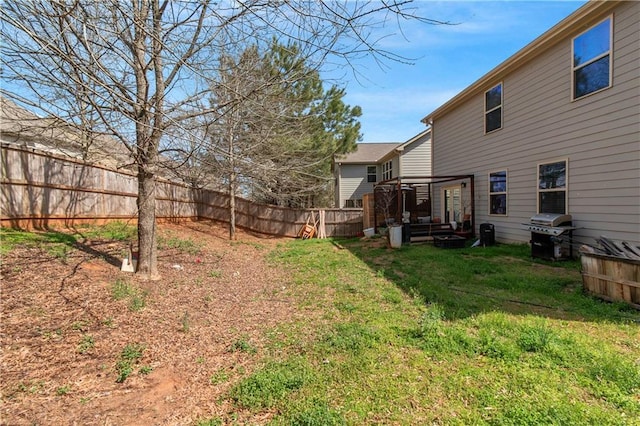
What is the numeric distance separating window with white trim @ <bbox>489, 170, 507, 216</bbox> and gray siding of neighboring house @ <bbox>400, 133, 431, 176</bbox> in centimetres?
824

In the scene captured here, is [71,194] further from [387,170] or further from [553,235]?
[387,170]

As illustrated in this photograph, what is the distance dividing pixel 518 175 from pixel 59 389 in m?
9.93

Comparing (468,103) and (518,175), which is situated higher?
(468,103)

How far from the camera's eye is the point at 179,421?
2.24m

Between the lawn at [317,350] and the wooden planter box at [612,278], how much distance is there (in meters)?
0.20

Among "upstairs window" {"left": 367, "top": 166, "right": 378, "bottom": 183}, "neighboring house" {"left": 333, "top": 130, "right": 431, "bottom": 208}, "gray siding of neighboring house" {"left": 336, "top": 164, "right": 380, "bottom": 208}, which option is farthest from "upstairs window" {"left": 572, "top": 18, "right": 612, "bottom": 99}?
"gray siding of neighboring house" {"left": 336, "top": 164, "right": 380, "bottom": 208}

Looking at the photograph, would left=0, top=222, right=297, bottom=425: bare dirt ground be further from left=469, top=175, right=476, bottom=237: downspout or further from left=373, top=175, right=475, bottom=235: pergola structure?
left=469, top=175, right=476, bottom=237: downspout

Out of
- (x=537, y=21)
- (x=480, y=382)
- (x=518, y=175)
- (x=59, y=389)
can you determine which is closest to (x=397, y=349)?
(x=480, y=382)

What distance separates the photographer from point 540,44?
7418 millimetres

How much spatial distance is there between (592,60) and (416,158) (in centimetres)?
1177

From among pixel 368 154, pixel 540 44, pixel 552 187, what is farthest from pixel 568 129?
pixel 368 154

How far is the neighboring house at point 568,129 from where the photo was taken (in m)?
5.66

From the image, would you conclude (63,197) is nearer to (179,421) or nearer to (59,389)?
(59,389)

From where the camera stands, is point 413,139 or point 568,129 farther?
point 413,139
